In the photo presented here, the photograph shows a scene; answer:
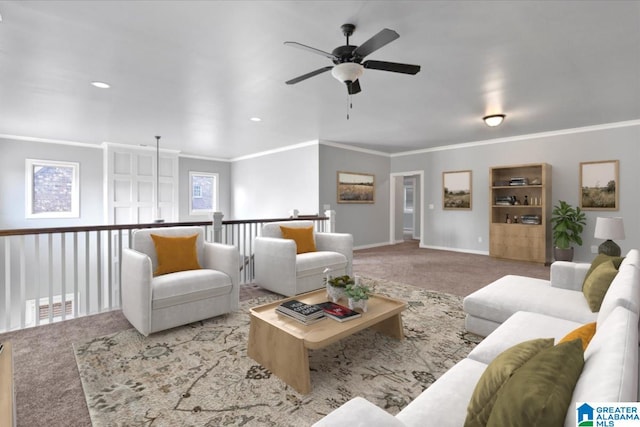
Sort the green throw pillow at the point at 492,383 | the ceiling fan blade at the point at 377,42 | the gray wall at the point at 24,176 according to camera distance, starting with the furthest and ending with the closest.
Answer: the gray wall at the point at 24,176 < the ceiling fan blade at the point at 377,42 < the green throw pillow at the point at 492,383

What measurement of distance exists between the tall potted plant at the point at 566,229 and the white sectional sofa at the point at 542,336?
135 inches

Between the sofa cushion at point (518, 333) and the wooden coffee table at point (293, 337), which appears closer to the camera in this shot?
the sofa cushion at point (518, 333)

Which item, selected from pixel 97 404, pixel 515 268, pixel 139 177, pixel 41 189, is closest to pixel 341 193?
pixel 515 268

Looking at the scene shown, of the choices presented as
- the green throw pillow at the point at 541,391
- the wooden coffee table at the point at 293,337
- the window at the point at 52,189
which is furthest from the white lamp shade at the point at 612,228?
the window at the point at 52,189

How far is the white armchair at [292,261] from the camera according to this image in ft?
11.8

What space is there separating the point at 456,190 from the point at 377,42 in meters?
5.77

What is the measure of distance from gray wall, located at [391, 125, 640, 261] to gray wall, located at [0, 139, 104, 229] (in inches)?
→ 284

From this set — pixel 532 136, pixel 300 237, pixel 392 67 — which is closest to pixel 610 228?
pixel 532 136

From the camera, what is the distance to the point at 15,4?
7.16ft

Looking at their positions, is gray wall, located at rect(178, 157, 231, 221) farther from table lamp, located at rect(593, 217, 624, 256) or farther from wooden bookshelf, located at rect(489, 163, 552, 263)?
table lamp, located at rect(593, 217, 624, 256)

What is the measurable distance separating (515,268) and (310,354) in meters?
4.51

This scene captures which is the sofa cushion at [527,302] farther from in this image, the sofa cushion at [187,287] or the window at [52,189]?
the window at [52,189]

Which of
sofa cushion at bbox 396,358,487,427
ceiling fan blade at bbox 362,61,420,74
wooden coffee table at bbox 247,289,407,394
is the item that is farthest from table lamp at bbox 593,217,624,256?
sofa cushion at bbox 396,358,487,427

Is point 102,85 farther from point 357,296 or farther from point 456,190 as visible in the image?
point 456,190
